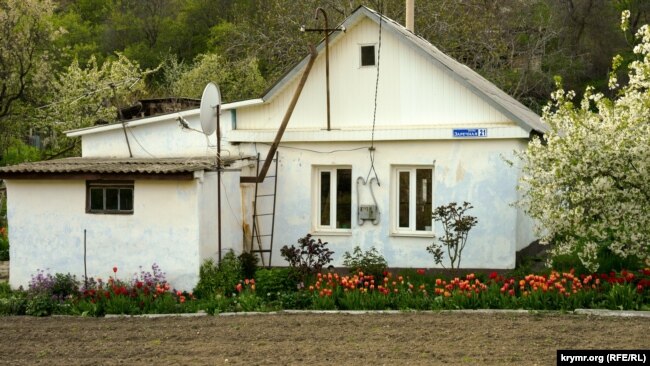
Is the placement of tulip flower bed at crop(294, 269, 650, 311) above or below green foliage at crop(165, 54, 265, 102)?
below

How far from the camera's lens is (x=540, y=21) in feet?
132

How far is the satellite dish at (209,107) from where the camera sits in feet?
50.8

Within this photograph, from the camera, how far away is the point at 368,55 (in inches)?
664

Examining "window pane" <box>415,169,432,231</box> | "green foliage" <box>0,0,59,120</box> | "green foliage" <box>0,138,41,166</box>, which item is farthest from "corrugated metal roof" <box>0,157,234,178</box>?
"green foliage" <box>0,138,41,166</box>

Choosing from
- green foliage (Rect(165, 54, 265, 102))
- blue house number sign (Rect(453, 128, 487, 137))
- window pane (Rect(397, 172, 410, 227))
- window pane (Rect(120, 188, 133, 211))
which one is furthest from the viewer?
green foliage (Rect(165, 54, 265, 102))

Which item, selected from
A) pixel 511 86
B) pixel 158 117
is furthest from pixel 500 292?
pixel 511 86

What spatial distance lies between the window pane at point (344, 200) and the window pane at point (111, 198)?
4.44m

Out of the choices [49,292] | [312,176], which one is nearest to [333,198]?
[312,176]

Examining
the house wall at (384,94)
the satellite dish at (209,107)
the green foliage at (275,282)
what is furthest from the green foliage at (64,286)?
the house wall at (384,94)

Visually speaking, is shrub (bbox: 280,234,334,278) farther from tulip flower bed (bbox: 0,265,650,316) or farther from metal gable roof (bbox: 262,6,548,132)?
metal gable roof (bbox: 262,6,548,132)

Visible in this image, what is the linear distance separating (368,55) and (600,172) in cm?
584

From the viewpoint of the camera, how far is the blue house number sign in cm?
1585

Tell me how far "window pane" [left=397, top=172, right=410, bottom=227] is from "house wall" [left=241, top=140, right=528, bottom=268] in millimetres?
234

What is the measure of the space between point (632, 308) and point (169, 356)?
6.73m
